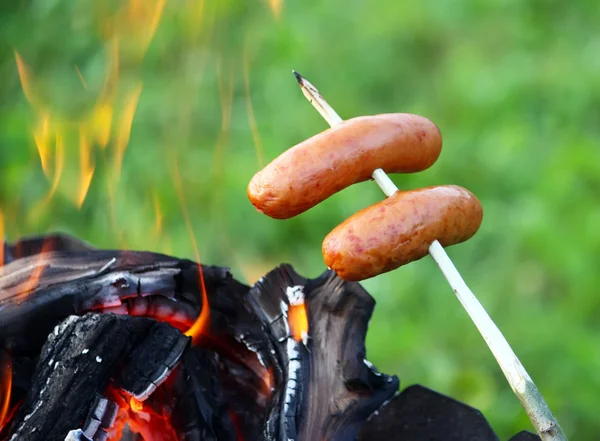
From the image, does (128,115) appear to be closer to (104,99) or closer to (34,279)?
(104,99)

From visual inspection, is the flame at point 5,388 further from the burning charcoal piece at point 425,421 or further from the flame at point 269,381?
the burning charcoal piece at point 425,421

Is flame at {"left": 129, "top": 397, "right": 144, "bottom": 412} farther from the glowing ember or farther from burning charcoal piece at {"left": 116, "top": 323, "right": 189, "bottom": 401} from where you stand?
the glowing ember

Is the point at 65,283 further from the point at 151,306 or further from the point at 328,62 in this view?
the point at 328,62

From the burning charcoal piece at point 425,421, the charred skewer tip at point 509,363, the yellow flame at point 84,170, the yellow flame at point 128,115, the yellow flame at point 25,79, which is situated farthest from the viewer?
the yellow flame at point 25,79

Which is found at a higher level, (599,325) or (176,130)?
(176,130)

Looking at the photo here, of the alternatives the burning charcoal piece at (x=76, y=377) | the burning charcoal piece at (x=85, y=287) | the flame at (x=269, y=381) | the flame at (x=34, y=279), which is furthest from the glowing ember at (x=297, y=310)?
the flame at (x=34, y=279)

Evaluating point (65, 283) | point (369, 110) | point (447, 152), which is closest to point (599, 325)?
point (447, 152)

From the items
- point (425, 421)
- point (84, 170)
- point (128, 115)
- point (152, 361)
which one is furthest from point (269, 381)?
point (128, 115)
